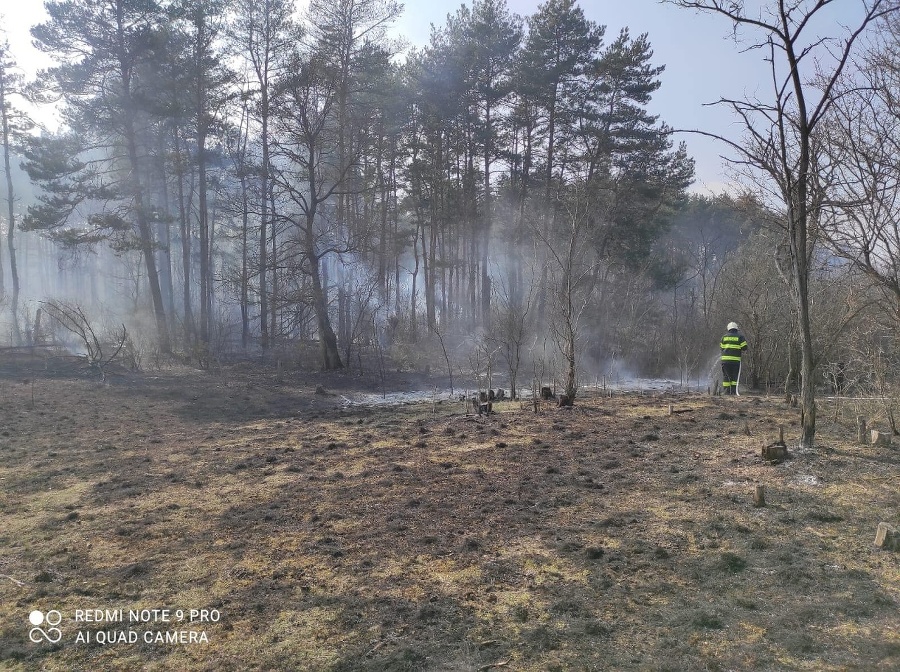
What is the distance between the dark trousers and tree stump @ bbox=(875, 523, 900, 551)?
8881 mm

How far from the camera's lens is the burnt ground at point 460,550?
10.4ft

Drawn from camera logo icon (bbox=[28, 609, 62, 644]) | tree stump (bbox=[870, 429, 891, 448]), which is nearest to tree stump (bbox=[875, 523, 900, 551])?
tree stump (bbox=[870, 429, 891, 448])

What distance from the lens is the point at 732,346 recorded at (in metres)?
12.2

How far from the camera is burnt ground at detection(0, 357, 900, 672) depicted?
3.16 meters

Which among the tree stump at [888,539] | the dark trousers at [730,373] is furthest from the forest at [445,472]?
the dark trousers at [730,373]

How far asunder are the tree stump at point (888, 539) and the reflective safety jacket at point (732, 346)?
8458 mm

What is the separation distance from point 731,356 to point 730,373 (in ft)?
1.66

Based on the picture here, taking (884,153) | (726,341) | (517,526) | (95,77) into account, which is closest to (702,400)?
(726,341)

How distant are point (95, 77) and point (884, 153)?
22.1 m

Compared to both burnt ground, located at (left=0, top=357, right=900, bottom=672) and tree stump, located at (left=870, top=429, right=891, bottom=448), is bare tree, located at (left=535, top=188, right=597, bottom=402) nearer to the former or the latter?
burnt ground, located at (left=0, top=357, right=900, bottom=672)

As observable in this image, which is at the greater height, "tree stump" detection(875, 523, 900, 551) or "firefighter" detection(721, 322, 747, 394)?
"firefighter" detection(721, 322, 747, 394)

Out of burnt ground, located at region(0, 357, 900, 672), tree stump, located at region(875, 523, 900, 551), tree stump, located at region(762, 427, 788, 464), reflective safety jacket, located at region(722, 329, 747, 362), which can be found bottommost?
burnt ground, located at region(0, 357, 900, 672)

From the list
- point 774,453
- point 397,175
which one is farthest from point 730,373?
point 397,175

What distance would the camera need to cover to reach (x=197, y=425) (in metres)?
10.5
